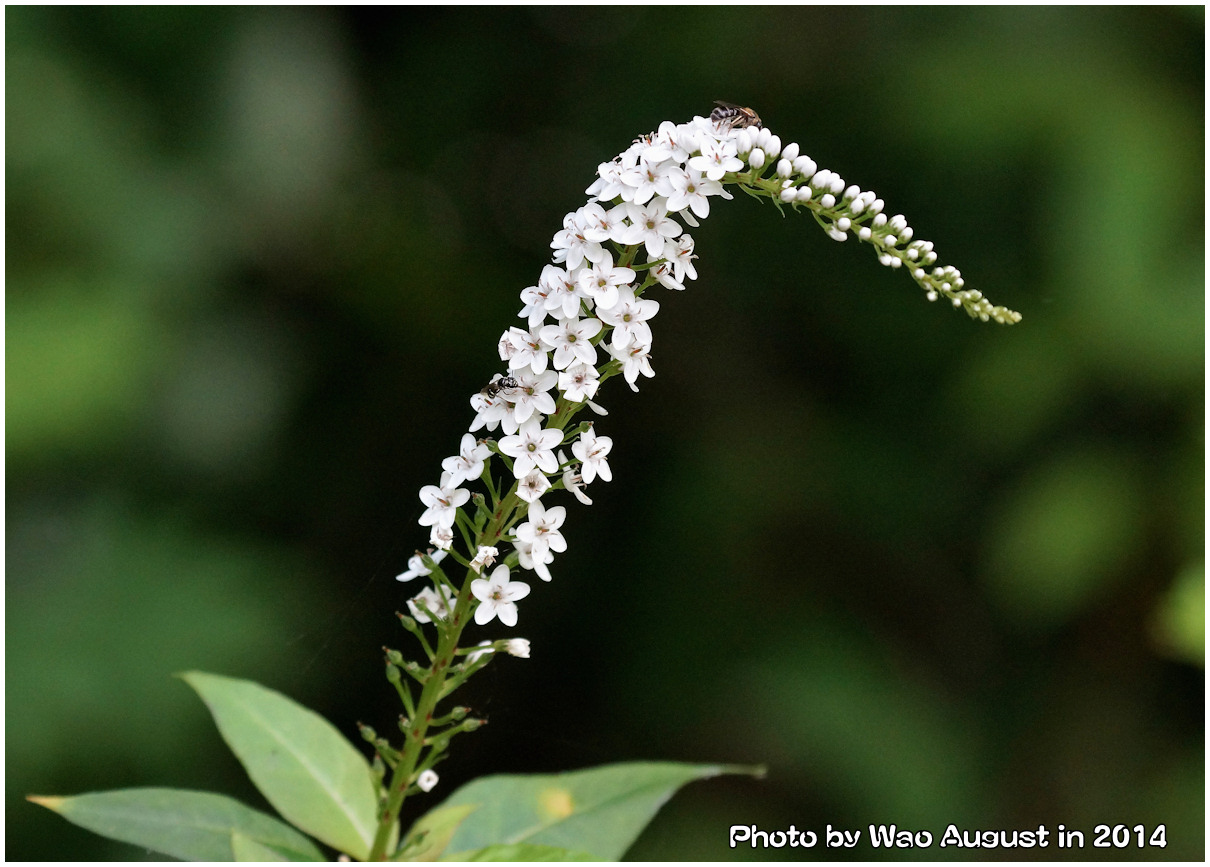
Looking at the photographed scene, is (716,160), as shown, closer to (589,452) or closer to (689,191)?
(689,191)

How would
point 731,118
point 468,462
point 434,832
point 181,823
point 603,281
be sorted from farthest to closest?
point 434,832, point 181,823, point 731,118, point 468,462, point 603,281

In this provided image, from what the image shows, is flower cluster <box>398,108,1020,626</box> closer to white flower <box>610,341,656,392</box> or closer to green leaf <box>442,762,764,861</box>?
white flower <box>610,341,656,392</box>

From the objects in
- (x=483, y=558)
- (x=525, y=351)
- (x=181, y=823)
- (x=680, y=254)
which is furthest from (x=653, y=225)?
(x=181, y=823)

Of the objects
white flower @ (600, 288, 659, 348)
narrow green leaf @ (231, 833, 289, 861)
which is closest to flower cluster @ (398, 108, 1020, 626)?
white flower @ (600, 288, 659, 348)

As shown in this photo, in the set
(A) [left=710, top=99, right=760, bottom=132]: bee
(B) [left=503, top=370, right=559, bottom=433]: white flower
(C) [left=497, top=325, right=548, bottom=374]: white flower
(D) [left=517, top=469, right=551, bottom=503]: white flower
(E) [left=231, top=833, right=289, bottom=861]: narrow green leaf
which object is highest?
(A) [left=710, top=99, right=760, bottom=132]: bee

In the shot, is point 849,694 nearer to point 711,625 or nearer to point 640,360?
point 711,625

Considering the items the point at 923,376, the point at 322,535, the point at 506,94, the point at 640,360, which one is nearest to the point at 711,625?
the point at 923,376
